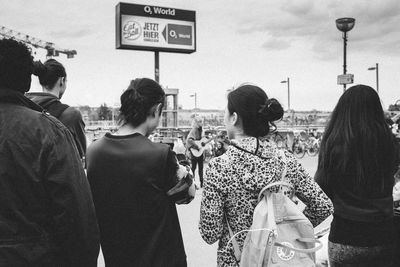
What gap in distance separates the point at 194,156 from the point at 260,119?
35.8 ft

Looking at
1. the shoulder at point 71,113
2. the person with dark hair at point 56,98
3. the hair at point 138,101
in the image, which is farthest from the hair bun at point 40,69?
the hair at point 138,101

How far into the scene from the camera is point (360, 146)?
8.71 feet

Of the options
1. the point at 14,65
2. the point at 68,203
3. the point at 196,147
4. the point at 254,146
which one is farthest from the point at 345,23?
the point at 68,203

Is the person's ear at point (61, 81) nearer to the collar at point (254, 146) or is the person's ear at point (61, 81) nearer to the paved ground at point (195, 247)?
the collar at point (254, 146)

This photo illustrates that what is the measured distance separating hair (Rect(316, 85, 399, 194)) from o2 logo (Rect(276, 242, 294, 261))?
2.16ft

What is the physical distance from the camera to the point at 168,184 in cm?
248

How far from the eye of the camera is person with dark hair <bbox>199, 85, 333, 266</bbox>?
7.74 feet

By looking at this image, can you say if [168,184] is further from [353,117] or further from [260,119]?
[353,117]

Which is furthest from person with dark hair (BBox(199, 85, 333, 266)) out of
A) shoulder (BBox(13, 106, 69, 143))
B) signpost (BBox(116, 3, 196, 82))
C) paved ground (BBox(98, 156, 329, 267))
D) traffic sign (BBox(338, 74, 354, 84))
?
signpost (BBox(116, 3, 196, 82))

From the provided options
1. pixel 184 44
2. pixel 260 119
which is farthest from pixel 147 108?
pixel 184 44

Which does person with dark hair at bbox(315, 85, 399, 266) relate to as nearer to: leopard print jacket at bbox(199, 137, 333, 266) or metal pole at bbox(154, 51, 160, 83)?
leopard print jacket at bbox(199, 137, 333, 266)

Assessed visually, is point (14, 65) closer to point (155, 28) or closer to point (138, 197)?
point (138, 197)

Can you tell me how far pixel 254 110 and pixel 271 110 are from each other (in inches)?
3.6

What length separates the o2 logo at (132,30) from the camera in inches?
1095
